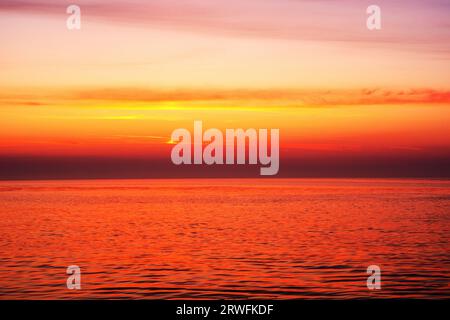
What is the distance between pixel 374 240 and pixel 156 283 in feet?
72.0

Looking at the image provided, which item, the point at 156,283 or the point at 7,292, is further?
the point at 156,283

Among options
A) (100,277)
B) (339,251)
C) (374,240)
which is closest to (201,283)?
(100,277)

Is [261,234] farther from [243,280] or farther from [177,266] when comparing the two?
[243,280]

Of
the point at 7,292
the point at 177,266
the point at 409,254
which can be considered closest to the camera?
the point at 7,292

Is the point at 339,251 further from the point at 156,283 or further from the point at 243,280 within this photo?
the point at 156,283

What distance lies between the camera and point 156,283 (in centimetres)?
2953

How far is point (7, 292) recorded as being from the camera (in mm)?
27484
